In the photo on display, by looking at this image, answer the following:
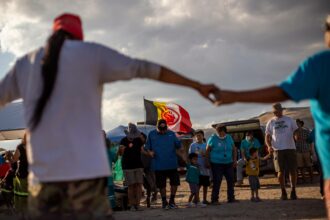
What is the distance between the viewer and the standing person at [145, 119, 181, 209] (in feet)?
32.3

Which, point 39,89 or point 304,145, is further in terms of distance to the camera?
point 304,145

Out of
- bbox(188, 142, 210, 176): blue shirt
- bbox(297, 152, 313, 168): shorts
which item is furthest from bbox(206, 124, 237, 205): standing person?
bbox(297, 152, 313, 168): shorts

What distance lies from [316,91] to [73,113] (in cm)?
147

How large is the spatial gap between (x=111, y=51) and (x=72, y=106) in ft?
1.36

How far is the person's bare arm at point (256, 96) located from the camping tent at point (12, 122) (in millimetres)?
15991

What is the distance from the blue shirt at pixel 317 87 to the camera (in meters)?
2.67

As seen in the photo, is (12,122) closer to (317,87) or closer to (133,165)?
(133,165)

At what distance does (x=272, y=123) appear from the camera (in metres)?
9.83

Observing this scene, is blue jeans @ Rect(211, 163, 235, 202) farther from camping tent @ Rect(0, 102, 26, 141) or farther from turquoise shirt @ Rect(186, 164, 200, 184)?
camping tent @ Rect(0, 102, 26, 141)

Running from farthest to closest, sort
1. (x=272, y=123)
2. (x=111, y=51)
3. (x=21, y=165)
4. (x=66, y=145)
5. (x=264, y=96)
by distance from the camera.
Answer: (x=272, y=123)
(x=21, y=165)
(x=264, y=96)
(x=111, y=51)
(x=66, y=145)

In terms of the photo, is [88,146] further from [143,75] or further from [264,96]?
[264,96]

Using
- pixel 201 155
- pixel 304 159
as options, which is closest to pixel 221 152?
pixel 201 155

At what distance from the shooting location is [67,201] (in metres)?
2.48

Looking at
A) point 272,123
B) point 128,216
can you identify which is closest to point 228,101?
point 128,216
